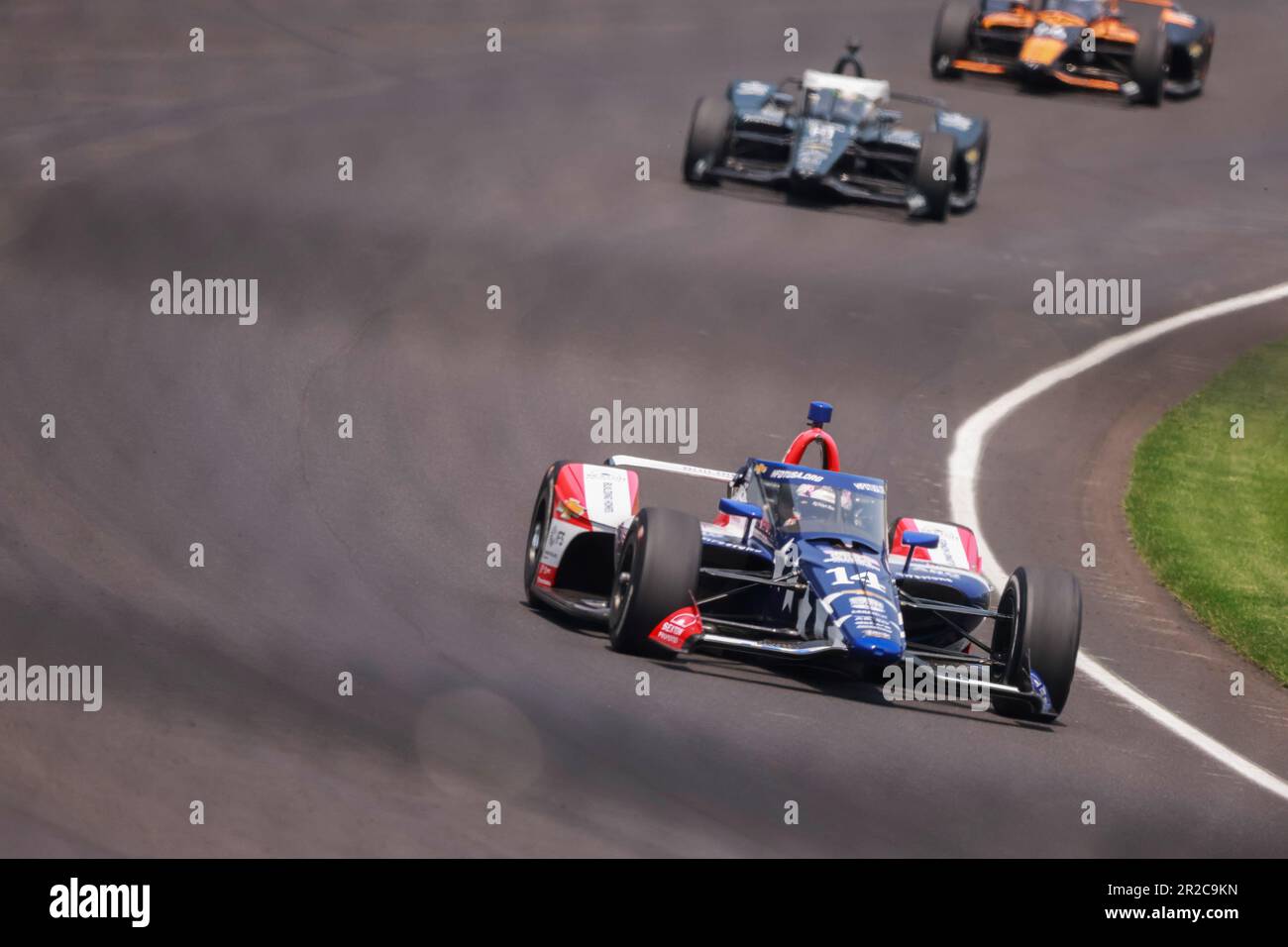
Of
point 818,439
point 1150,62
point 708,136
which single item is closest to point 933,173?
point 708,136

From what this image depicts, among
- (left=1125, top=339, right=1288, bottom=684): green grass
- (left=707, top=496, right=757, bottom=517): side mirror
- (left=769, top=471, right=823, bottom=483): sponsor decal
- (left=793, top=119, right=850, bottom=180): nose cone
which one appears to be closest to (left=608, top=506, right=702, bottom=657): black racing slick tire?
(left=707, top=496, right=757, bottom=517): side mirror

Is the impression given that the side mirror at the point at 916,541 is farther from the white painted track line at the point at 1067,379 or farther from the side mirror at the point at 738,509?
the white painted track line at the point at 1067,379

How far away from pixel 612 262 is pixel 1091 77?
38.5ft

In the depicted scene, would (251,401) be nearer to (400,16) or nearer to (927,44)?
(400,16)

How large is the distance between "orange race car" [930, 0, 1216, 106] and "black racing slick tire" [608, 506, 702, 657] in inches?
810

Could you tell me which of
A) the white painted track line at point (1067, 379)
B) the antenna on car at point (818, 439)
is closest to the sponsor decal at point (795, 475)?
the antenna on car at point (818, 439)

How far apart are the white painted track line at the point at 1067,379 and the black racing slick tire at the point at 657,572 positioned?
3.45m

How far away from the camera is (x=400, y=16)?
106 feet

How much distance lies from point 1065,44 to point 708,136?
8523 millimetres

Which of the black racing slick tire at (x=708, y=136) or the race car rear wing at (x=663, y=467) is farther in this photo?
the black racing slick tire at (x=708, y=136)

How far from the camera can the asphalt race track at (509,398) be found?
1027 centimetres

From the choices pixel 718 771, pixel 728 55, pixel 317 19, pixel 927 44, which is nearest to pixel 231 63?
pixel 317 19

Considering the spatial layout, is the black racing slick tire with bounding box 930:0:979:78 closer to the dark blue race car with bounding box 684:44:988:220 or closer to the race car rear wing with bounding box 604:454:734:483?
the dark blue race car with bounding box 684:44:988:220

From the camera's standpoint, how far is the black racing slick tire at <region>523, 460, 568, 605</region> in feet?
45.5
